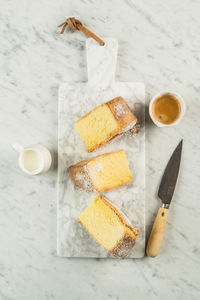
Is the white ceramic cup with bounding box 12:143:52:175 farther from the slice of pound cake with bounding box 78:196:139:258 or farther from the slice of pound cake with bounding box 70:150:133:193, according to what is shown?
the slice of pound cake with bounding box 78:196:139:258

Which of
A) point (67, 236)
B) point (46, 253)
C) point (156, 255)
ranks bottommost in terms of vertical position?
point (46, 253)

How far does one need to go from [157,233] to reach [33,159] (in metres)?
0.65

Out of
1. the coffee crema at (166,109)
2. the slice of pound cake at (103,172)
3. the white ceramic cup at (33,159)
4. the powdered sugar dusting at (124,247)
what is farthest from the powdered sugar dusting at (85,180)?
the coffee crema at (166,109)

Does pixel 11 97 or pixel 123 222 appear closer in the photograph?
pixel 123 222

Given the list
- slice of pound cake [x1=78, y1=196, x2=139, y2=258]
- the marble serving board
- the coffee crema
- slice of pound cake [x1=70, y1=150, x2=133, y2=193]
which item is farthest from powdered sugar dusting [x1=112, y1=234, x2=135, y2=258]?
the coffee crema

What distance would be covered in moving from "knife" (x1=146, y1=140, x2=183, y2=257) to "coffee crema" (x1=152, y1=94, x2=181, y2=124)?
14 cm

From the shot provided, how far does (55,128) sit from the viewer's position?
136 cm

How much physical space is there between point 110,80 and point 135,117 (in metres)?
Answer: 0.23

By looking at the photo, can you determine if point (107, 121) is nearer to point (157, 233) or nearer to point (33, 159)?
point (33, 159)

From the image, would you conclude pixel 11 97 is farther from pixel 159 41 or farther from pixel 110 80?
pixel 159 41

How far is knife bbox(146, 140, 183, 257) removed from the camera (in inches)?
51.1

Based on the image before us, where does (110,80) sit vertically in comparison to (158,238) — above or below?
above

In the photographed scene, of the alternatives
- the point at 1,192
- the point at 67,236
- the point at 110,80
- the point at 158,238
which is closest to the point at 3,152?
the point at 1,192

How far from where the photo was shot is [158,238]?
129 centimetres
